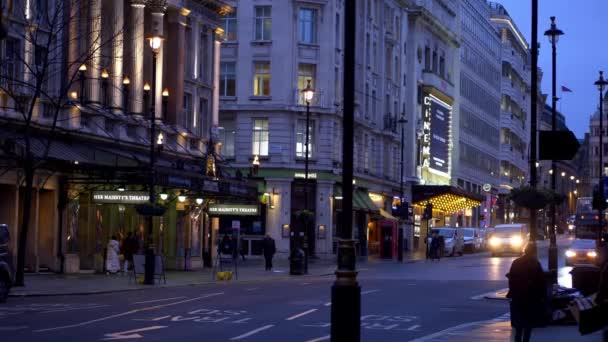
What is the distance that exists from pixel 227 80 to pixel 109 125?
1057 inches

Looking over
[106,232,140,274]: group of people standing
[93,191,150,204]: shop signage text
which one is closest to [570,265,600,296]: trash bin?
[93,191,150,204]: shop signage text

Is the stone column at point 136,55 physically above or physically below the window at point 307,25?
below

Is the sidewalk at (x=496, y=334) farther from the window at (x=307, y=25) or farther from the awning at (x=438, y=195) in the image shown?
the awning at (x=438, y=195)

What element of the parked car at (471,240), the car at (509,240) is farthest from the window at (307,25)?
the parked car at (471,240)

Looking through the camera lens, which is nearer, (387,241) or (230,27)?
(230,27)

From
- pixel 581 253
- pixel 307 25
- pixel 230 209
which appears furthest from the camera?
pixel 307 25

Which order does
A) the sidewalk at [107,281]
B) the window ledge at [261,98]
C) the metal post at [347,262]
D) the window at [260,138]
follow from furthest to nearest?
1. the window at [260,138]
2. the window ledge at [261,98]
3. the sidewalk at [107,281]
4. the metal post at [347,262]

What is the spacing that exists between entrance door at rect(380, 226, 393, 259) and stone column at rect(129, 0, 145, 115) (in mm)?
28855

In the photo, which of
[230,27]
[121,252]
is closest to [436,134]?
[230,27]

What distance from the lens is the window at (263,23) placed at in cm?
8050

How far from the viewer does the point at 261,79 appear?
8038 centimetres

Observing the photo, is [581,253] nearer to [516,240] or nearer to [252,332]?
[516,240]

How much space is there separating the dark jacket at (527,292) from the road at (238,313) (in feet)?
12.0

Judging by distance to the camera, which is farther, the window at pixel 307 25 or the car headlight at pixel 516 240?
the car headlight at pixel 516 240
